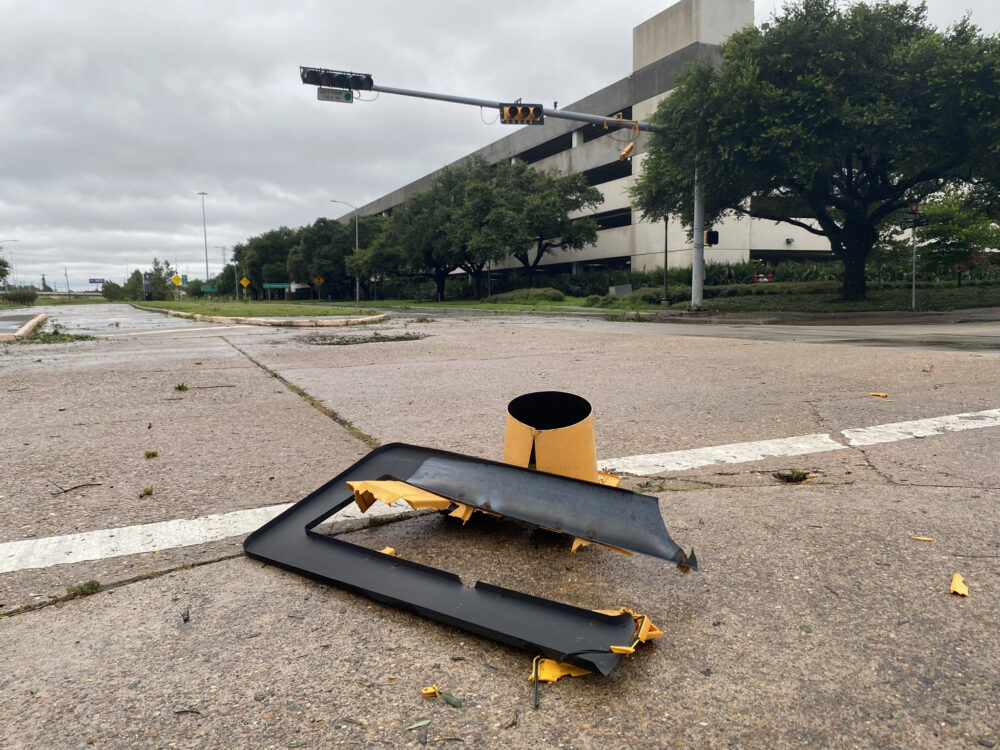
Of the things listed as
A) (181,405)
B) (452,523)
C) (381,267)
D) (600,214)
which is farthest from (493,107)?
(381,267)

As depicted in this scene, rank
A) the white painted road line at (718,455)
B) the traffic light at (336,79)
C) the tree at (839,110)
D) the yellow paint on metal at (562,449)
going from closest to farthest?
the yellow paint on metal at (562,449) < the white painted road line at (718,455) < the traffic light at (336,79) < the tree at (839,110)

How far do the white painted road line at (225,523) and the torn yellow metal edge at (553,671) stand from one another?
1291 mm

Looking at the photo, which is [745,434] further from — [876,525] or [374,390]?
[374,390]

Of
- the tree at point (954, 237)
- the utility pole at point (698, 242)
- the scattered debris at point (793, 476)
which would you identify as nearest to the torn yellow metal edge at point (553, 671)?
the scattered debris at point (793, 476)

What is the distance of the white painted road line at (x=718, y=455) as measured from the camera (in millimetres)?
3506

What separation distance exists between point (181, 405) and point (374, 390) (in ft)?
5.29

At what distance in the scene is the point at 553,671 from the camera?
164cm

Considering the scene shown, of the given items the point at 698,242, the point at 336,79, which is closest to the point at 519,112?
the point at 336,79

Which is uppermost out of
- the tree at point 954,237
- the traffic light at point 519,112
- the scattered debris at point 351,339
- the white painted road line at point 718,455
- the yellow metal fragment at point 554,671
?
the traffic light at point 519,112

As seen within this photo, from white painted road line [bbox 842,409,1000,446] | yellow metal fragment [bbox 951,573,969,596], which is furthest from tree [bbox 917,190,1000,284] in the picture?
yellow metal fragment [bbox 951,573,969,596]

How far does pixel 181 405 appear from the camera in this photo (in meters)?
5.37

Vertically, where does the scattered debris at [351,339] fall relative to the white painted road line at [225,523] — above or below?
above

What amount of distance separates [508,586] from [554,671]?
0.47 m

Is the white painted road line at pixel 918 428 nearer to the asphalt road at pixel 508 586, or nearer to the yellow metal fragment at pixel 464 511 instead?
the asphalt road at pixel 508 586
